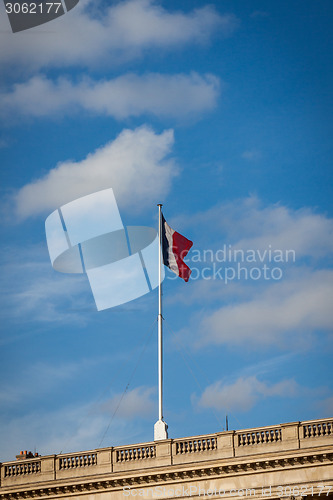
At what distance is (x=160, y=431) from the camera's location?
59844 millimetres

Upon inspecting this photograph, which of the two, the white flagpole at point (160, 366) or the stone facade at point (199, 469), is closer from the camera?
the stone facade at point (199, 469)

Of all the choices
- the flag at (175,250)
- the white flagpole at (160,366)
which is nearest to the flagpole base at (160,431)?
the white flagpole at (160,366)

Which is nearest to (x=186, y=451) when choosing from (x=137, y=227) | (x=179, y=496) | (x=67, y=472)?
(x=179, y=496)

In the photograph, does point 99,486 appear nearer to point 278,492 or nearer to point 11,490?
point 11,490

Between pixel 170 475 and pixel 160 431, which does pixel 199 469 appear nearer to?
pixel 170 475

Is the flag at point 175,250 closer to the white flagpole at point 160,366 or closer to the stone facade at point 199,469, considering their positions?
the white flagpole at point 160,366

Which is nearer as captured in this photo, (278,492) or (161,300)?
(278,492)

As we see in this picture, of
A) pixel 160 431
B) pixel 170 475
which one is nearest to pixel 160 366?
pixel 160 431

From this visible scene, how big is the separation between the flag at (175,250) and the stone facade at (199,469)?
1015 centimetres

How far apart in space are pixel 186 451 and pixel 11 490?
400 inches

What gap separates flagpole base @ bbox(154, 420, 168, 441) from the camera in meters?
59.7

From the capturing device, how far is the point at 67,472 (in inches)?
2402

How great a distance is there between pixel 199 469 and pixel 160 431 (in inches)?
141

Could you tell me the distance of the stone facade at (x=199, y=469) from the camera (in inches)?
2176
